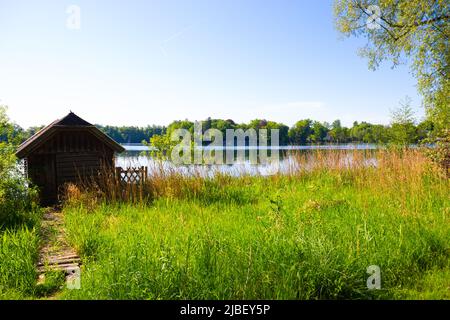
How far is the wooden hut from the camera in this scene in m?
10.5

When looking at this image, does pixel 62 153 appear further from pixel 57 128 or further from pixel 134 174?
pixel 134 174

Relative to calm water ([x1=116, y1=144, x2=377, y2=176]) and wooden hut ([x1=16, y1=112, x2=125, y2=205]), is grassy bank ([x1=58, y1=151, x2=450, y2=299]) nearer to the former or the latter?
calm water ([x1=116, y1=144, x2=377, y2=176])

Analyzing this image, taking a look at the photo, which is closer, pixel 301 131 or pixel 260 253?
pixel 260 253

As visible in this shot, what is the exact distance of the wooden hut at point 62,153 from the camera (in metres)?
10.5

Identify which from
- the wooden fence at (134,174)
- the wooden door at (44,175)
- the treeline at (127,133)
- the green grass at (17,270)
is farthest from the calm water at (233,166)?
the treeline at (127,133)

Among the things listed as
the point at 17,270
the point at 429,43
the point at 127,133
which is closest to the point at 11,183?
the point at 17,270

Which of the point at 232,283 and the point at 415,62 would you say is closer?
the point at 232,283

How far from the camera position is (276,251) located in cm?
360

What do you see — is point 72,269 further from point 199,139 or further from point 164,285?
point 199,139

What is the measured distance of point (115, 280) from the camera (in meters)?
3.34

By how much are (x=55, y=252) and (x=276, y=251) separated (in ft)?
11.8

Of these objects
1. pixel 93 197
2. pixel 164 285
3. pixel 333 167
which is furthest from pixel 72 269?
pixel 333 167
